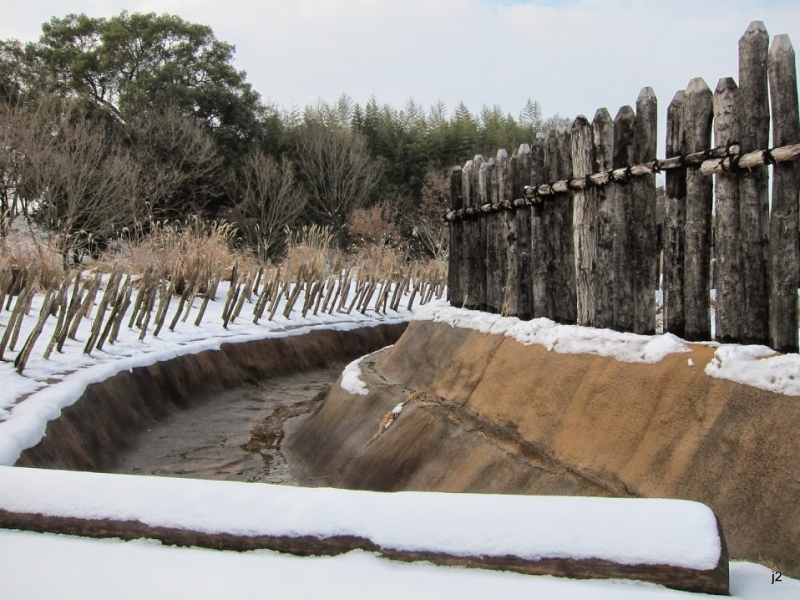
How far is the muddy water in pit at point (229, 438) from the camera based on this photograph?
5309 mm

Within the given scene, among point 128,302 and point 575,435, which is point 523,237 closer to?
point 575,435

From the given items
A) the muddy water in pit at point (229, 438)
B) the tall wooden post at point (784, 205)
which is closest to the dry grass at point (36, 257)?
the muddy water in pit at point (229, 438)

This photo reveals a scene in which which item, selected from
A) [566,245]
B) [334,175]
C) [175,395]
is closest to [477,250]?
[566,245]

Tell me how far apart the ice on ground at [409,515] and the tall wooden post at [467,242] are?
3770 mm

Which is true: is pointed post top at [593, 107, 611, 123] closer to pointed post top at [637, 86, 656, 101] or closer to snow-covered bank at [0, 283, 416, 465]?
pointed post top at [637, 86, 656, 101]

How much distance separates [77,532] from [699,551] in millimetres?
1601

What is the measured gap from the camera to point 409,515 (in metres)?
1.92

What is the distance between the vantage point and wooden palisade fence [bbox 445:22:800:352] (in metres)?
2.76

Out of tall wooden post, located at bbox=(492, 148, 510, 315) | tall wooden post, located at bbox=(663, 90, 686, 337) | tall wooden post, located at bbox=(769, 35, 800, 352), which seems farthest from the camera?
tall wooden post, located at bbox=(492, 148, 510, 315)

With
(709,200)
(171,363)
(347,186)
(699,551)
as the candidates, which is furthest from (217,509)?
(347,186)

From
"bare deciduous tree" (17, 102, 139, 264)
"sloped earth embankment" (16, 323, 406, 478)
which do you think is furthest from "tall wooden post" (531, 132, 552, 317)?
"bare deciduous tree" (17, 102, 139, 264)

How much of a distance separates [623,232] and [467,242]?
7.73ft

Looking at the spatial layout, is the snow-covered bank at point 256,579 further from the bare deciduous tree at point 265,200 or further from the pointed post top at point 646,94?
the bare deciduous tree at point 265,200

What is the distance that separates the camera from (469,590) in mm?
1716
